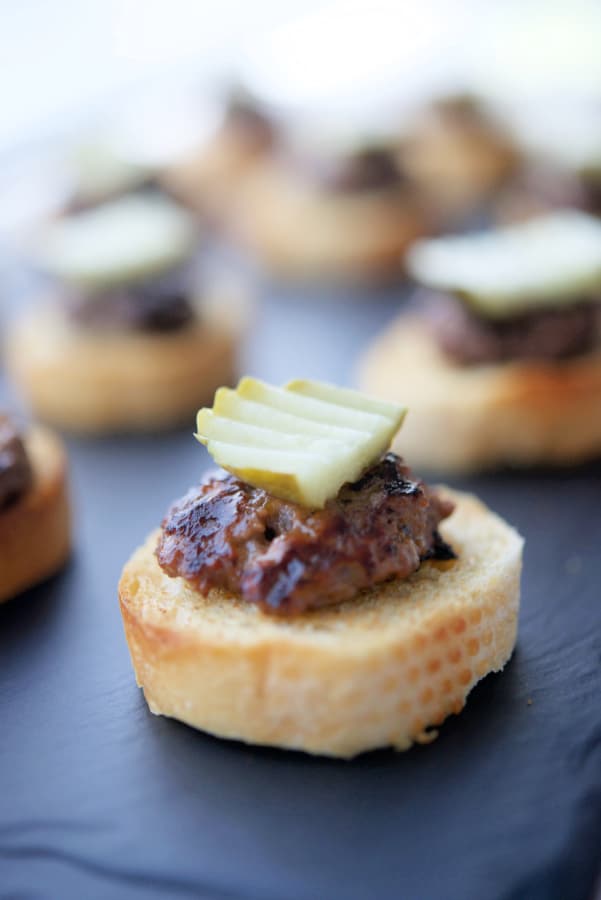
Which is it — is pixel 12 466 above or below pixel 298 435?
below

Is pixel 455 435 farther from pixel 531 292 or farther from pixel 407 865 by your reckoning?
pixel 407 865

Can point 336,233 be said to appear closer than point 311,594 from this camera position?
No

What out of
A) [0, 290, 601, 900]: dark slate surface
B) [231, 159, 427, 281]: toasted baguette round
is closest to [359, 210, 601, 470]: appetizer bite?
[0, 290, 601, 900]: dark slate surface

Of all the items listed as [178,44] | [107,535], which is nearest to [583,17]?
[178,44]

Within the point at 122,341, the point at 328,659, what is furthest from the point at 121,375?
the point at 328,659

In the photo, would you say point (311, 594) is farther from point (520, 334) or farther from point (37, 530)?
point (520, 334)

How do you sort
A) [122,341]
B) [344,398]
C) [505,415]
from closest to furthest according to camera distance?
[344,398] < [505,415] < [122,341]

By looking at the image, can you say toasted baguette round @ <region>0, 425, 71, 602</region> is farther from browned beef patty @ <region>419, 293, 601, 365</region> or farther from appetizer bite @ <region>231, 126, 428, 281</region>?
appetizer bite @ <region>231, 126, 428, 281</region>

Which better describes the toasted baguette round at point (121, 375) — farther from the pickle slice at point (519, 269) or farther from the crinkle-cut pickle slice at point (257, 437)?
the crinkle-cut pickle slice at point (257, 437)
